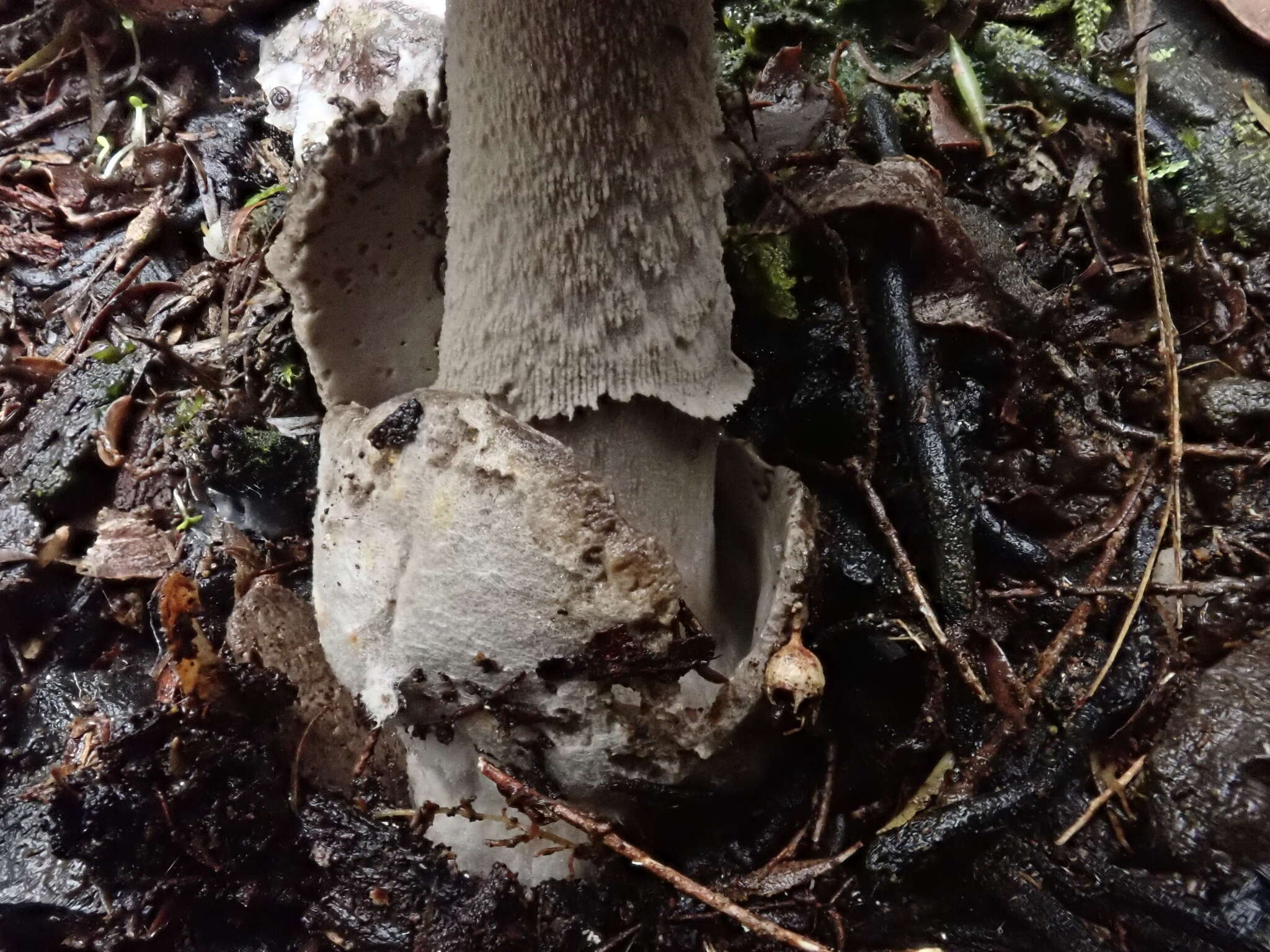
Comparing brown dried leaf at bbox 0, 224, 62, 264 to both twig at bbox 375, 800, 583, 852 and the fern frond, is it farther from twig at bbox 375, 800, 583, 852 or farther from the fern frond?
the fern frond

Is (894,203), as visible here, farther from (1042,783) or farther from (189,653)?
(189,653)

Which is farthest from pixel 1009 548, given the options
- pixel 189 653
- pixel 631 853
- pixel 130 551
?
pixel 130 551

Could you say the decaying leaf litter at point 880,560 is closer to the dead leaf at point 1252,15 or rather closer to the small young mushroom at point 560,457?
the dead leaf at point 1252,15

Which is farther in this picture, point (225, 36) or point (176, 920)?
point (225, 36)

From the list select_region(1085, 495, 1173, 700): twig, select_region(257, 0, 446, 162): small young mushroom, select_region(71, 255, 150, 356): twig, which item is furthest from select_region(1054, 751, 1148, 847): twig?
select_region(71, 255, 150, 356): twig

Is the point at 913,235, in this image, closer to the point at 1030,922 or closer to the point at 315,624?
the point at 1030,922

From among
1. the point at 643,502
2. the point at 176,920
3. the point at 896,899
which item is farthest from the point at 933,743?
the point at 176,920
